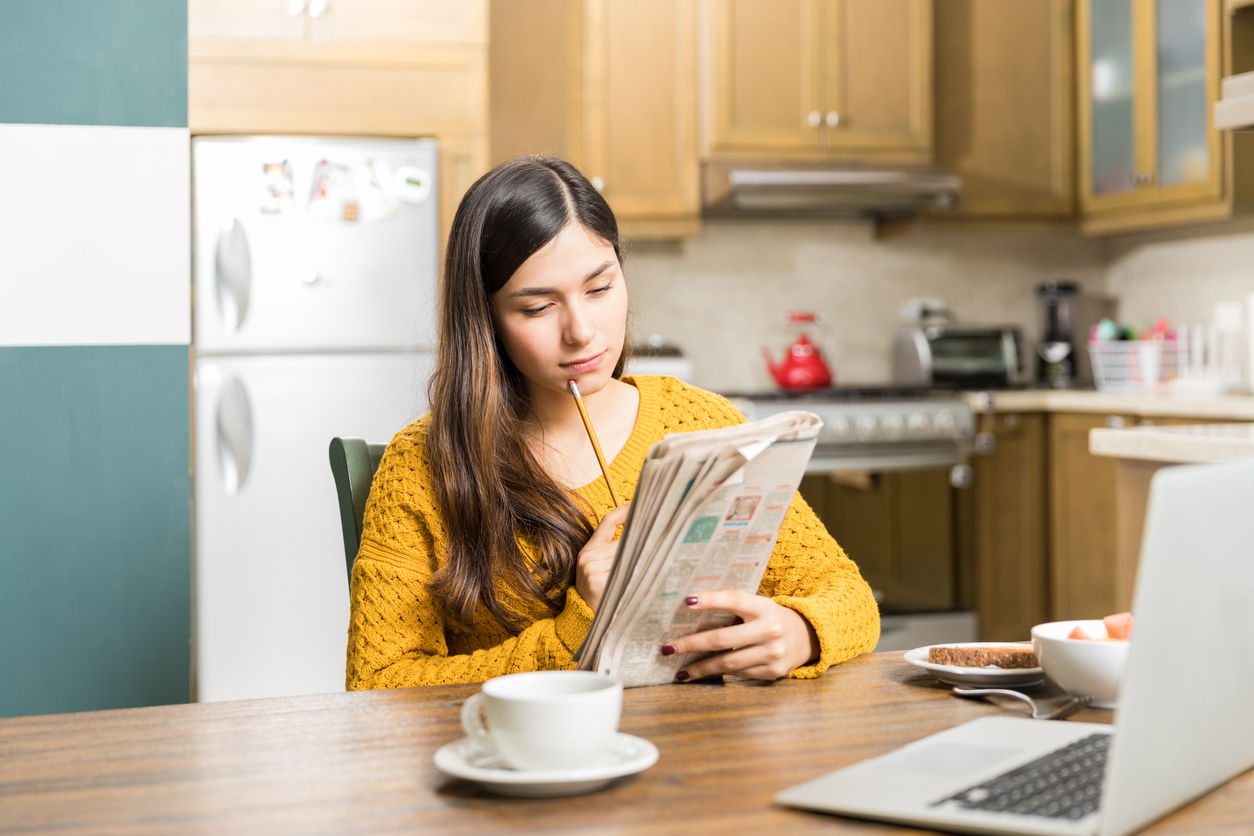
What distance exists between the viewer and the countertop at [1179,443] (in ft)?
5.57

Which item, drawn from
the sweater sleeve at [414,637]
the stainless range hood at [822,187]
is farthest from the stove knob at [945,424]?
the sweater sleeve at [414,637]

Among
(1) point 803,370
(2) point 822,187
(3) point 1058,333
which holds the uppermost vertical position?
(2) point 822,187

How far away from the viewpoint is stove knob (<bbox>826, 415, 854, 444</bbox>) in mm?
3232

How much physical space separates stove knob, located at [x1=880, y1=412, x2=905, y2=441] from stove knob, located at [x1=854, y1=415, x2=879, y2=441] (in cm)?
2

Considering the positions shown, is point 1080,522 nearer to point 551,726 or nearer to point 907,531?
point 907,531

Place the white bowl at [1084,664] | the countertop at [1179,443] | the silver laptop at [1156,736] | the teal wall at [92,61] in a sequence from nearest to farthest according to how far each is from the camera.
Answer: the silver laptop at [1156,736], the white bowl at [1084,664], the countertop at [1179,443], the teal wall at [92,61]

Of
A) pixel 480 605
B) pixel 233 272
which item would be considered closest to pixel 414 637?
pixel 480 605

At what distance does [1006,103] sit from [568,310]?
298 centimetres

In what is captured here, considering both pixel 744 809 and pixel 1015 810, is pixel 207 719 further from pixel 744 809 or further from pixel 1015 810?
pixel 1015 810

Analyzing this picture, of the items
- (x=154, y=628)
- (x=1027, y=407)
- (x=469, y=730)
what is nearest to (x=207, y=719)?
(x=469, y=730)

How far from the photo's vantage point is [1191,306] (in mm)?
3729

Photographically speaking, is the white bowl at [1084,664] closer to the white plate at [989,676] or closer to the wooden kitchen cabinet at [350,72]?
the white plate at [989,676]

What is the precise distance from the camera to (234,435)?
2799mm

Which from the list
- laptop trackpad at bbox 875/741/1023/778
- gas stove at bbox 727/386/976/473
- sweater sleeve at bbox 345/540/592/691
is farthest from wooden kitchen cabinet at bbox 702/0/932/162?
laptop trackpad at bbox 875/741/1023/778
